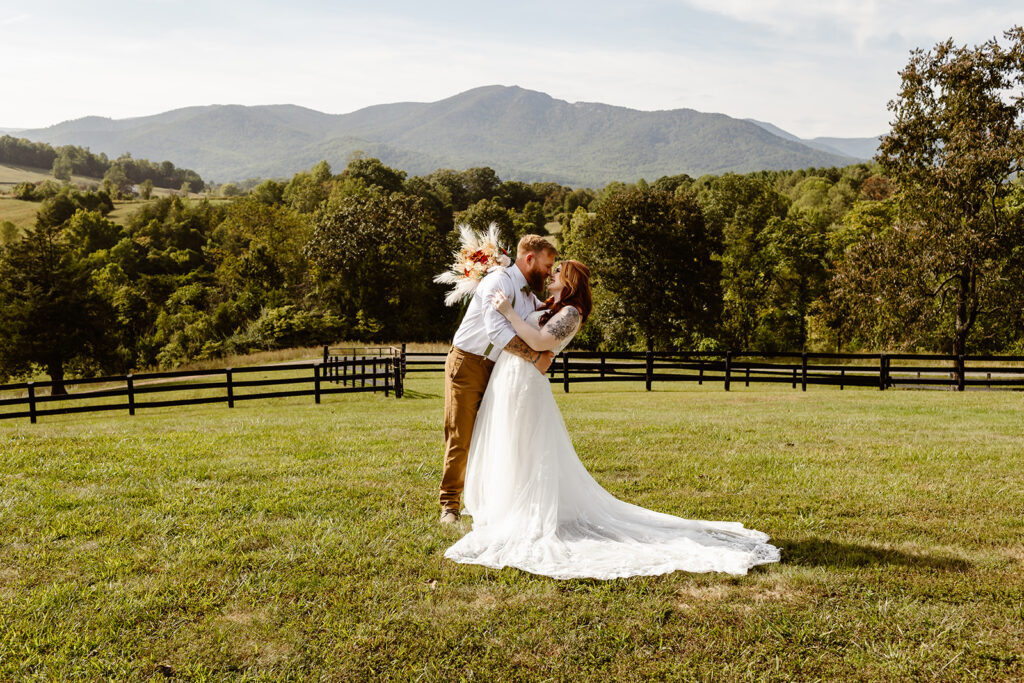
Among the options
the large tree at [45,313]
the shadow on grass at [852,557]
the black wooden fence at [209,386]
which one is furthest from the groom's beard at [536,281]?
the large tree at [45,313]

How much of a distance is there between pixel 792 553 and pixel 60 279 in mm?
44168

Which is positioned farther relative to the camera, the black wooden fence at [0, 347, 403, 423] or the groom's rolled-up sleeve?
the black wooden fence at [0, 347, 403, 423]

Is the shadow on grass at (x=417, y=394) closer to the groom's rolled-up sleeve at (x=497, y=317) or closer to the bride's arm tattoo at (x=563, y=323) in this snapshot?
the groom's rolled-up sleeve at (x=497, y=317)

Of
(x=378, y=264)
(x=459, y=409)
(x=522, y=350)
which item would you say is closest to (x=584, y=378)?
(x=459, y=409)

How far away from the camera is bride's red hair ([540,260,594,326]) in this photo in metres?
5.12

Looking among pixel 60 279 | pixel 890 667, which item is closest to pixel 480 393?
pixel 890 667

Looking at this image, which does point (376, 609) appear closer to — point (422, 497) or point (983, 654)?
point (422, 497)

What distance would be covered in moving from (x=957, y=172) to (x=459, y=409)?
27642mm

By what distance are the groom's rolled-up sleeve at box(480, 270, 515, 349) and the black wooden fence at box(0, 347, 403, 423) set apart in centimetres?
1226

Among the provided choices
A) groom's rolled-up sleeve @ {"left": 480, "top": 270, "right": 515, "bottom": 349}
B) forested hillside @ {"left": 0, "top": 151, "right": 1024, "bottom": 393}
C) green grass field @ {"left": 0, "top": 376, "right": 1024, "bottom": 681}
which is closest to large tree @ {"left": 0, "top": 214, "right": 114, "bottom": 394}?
forested hillside @ {"left": 0, "top": 151, "right": 1024, "bottom": 393}

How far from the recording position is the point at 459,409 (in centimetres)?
549

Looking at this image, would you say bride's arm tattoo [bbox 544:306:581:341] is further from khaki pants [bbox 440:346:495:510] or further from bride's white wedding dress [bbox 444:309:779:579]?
khaki pants [bbox 440:346:495:510]

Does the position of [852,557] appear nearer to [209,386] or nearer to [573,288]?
[573,288]

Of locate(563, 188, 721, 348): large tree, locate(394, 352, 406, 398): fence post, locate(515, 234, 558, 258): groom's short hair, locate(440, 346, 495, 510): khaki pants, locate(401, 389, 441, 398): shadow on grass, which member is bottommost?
locate(401, 389, 441, 398): shadow on grass
